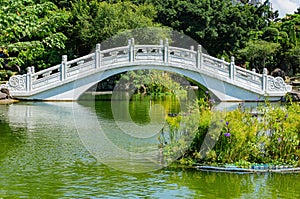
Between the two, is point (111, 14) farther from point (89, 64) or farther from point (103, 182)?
point (103, 182)

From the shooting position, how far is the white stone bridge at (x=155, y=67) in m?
19.7

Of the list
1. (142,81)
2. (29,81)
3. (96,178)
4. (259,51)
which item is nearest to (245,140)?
(96,178)

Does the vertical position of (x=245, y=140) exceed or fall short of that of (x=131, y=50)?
it falls short

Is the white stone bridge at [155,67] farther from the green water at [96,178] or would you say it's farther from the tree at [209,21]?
the tree at [209,21]

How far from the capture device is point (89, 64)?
20.0m

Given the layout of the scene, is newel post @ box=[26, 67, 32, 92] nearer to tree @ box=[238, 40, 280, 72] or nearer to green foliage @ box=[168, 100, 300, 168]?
green foliage @ box=[168, 100, 300, 168]

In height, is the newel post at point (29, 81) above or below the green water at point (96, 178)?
above

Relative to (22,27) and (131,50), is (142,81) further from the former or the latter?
(22,27)

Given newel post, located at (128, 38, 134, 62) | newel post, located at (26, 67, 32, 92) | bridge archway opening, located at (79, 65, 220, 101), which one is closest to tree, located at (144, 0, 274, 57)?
bridge archway opening, located at (79, 65, 220, 101)

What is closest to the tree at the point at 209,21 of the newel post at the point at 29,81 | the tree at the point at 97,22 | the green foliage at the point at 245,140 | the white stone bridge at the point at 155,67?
the tree at the point at 97,22

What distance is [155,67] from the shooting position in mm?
20094

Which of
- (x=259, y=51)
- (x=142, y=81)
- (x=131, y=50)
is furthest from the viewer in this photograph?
(x=259, y=51)

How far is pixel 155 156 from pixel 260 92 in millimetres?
11851

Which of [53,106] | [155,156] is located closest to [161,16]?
[53,106]
